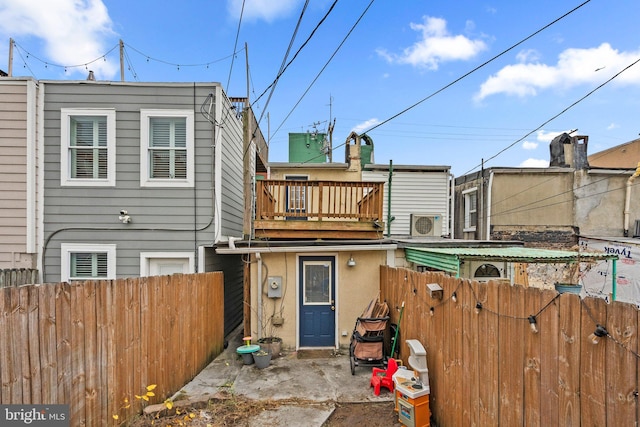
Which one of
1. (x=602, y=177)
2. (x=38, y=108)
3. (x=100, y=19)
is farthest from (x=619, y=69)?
(x=100, y=19)

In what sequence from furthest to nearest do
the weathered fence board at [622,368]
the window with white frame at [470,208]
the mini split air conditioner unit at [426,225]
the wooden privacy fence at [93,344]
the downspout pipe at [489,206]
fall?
the window with white frame at [470,208]
the downspout pipe at [489,206]
the mini split air conditioner unit at [426,225]
the wooden privacy fence at [93,344]
the weathered fence board at [622,368]

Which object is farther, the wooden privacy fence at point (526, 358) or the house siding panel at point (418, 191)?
the house siding panel at point (418, 191)

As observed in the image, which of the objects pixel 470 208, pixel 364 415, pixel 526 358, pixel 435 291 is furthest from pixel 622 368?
pixel 470 208

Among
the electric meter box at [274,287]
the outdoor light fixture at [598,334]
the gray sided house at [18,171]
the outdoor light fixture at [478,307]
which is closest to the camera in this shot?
the outdoor light fixture at [598,334]

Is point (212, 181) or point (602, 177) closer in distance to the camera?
point (212, 181)

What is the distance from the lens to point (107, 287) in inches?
135

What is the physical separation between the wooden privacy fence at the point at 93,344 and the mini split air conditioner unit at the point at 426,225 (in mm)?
7579

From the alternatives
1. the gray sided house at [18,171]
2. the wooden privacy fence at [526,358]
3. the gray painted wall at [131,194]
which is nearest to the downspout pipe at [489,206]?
the wooden privacy fence at [526,358]

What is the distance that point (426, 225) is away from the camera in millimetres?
10453

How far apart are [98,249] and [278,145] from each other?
11.0 meters

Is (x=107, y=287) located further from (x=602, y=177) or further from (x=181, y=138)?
(x=602, y=177)

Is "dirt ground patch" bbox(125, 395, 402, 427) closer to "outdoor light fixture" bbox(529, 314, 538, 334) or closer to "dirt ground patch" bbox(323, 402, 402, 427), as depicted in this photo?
"dirt ground patch" bbox(323, 402, 402, 427)

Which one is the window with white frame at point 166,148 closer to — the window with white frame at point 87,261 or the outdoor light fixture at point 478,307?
the window with white frame at point 87,261

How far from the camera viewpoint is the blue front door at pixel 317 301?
6.97 metres
